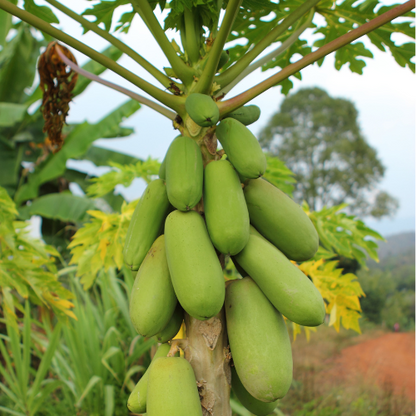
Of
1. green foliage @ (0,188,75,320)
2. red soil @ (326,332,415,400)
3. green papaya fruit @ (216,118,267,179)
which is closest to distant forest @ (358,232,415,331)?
red soil @ (326,332,415,400)

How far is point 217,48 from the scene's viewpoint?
90 centimetres

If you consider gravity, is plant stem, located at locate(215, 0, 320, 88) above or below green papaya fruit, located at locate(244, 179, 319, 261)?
above

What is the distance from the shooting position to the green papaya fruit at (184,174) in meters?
0.82

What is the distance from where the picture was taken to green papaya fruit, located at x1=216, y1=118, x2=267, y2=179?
856 millimetres

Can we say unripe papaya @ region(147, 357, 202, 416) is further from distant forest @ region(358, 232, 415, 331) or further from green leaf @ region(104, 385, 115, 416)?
distant forest @ region(358, 232, 415, 331)

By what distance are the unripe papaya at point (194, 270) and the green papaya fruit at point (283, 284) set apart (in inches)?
3.8

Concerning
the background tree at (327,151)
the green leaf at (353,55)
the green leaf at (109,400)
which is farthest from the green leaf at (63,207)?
the background tree at (327,151)

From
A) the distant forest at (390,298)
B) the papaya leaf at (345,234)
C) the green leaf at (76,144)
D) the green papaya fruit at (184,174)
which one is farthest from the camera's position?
the distant forest at (390,298)

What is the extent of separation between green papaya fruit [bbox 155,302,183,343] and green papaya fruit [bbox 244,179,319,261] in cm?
29

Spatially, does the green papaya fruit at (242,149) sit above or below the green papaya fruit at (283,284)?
above

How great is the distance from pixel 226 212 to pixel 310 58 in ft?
1.46

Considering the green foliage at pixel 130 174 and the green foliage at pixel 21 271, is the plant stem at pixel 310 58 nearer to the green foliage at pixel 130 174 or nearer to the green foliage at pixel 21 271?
the green foliage at pixel 21 271

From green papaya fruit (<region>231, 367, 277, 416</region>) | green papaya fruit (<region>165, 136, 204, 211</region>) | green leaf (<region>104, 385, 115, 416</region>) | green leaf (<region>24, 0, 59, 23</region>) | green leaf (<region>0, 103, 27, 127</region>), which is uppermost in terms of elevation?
green leaf (<region>0, 103, 27, 127</region>)

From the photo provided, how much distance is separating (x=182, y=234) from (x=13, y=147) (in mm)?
7451
